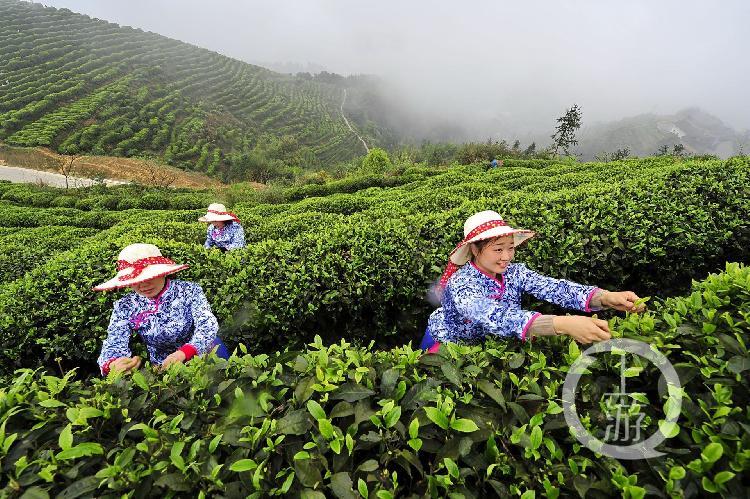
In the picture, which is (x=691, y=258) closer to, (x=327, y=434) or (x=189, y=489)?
(x=327, y=434)

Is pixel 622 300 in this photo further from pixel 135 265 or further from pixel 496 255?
pixel 135 265

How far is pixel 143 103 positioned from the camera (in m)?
61.3

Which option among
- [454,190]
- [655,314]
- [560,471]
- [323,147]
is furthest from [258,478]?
[323,147]

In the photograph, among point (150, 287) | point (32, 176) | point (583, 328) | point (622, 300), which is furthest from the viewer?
point (32, 176)

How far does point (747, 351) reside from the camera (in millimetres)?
1427

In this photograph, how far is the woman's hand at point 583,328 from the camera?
5.97 feet

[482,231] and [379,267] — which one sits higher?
[482,231]

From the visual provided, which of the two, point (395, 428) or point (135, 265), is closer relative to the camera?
point (395, 428)

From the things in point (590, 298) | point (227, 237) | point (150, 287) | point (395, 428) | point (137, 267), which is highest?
point (590, 298)

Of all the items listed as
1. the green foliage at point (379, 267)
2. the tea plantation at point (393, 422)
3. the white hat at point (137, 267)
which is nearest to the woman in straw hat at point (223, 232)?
the green foliage at point (379, 267)

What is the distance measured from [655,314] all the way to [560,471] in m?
1.30

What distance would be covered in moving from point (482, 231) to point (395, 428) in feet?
4.93

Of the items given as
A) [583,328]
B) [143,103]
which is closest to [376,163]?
[583,328]

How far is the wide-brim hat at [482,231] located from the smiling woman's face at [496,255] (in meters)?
0.06
